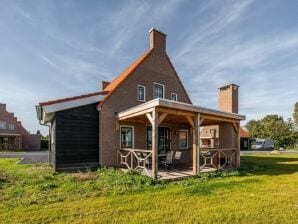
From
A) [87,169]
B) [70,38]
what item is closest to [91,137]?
[87,169]

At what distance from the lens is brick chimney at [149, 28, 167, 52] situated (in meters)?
15.1

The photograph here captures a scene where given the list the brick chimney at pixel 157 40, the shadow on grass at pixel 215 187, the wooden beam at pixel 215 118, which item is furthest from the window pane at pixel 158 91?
the shadow on grass at pixel 215 187

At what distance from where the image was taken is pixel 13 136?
36.5 m

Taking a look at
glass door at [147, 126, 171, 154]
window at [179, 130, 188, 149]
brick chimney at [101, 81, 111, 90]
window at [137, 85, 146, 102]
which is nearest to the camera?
window at [137, 85, 146, 102]

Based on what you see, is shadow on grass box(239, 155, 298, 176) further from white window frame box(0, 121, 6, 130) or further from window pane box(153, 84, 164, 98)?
white window frame box(0, 121, 6, 130)

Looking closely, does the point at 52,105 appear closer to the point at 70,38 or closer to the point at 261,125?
the point at 70,38

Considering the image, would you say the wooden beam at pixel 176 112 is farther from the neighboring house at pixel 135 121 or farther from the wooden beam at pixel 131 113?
the wooden beam at pixel 131 113

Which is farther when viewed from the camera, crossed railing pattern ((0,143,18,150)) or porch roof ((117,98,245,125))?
crossed railing pattern ((0,143,18,150))

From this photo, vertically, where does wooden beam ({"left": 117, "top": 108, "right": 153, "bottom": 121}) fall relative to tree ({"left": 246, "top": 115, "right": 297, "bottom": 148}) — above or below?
above

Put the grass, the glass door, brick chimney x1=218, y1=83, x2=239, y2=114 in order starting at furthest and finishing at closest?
brick chimney x1=218, y1=83, x2=239, y2=114 → the glass door → the grass

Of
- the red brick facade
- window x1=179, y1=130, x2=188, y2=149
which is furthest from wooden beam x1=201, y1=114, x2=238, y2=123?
window x1=179, y1=130, x2=188, y2=149

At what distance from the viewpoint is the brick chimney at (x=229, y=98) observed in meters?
23.2

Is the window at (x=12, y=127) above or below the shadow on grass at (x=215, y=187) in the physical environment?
above

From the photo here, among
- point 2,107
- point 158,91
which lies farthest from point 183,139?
point 2,107
